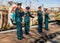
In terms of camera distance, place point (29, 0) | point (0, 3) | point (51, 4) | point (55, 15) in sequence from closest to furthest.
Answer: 1. point (0, 3)
2. point (29, 0)
3. point (51, 4)
4. point (55, 15)

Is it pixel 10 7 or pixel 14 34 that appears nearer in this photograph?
pixel 14 34

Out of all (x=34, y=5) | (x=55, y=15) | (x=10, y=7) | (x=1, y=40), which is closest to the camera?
(x=1, y=40)

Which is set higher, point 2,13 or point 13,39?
point 2,13

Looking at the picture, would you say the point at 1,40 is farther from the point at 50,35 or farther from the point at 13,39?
the point at 50,35

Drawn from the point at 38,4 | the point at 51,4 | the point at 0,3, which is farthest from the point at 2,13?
the point at 51,4

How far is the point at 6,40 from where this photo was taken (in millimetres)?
7750

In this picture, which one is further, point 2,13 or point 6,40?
point 2,13

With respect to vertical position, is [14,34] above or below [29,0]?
below

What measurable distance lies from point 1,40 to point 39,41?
192cm

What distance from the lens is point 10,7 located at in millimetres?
9469

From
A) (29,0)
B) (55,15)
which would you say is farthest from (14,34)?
(55,15)

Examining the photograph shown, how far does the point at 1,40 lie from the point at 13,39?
0.57 metres

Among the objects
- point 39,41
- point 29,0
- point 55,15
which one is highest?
point 29,0

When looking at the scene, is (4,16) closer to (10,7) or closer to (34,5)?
(10,7)
